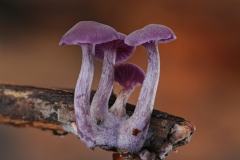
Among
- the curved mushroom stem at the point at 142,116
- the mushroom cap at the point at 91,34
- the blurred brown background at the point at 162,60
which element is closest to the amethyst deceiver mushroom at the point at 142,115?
the curved mushroom stem at the point at 142,116

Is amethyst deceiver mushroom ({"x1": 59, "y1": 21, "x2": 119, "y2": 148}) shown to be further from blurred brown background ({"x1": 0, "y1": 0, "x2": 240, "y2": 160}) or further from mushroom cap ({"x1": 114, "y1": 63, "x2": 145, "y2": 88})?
blurred brown background ({"x1": 0, "y1": 0, "x2": 240, "y2": 160})

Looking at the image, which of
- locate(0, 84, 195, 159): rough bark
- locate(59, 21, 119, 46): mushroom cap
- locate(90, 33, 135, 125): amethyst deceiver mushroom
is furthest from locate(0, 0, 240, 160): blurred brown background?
locate(59, 21, 119, 46): mushroom cap

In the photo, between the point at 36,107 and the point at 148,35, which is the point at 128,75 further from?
the point at 36,107

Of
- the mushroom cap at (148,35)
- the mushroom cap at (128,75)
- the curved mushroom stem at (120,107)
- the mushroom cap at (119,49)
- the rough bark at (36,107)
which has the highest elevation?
the mushroom cap at (148,35)

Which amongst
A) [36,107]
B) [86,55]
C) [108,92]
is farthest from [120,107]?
[36,107]

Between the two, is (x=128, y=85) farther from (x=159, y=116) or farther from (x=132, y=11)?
(x=132, y=11)

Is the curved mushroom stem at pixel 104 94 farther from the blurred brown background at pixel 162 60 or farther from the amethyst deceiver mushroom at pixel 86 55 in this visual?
the blurred brown background at pixel 162 60
